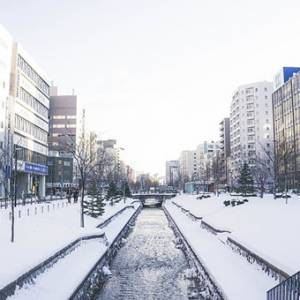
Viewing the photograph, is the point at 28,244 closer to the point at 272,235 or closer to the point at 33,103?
the point at 272,235

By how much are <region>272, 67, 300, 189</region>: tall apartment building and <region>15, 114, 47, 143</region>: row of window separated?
153 ft

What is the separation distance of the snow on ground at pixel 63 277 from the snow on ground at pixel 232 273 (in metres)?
5.32

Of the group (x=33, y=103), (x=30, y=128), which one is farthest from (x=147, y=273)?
(x=33, y=103)

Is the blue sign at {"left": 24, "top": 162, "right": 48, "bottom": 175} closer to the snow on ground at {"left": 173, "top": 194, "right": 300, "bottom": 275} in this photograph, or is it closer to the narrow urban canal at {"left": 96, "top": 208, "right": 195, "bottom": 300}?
the narrow urban canal at {"left": 96, "top": 208, "right": 195, "bottom": 300}

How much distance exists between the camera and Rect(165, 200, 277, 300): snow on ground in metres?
13.6

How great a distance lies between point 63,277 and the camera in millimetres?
15812

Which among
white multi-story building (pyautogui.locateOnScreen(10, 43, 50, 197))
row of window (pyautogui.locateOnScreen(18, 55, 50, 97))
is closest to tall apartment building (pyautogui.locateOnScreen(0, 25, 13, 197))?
white multi-story building (pyautogui.locateOnScreen(10, 43, 50, 197))


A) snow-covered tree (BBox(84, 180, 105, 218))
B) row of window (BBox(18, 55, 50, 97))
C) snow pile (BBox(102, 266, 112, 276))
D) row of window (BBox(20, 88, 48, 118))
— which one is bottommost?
snow pile (BBox(102, 266, 112, 276))

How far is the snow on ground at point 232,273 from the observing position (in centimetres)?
1355

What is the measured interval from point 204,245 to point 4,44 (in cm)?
5051

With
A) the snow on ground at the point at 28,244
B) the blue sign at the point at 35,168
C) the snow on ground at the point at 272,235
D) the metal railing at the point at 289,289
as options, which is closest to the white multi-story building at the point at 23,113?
the blue sign at the point at 35,168

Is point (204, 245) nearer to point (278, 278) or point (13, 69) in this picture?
point (278, 278)

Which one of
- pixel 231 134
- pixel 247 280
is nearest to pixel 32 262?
pixel 247 280

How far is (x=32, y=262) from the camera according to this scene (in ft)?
48.7
